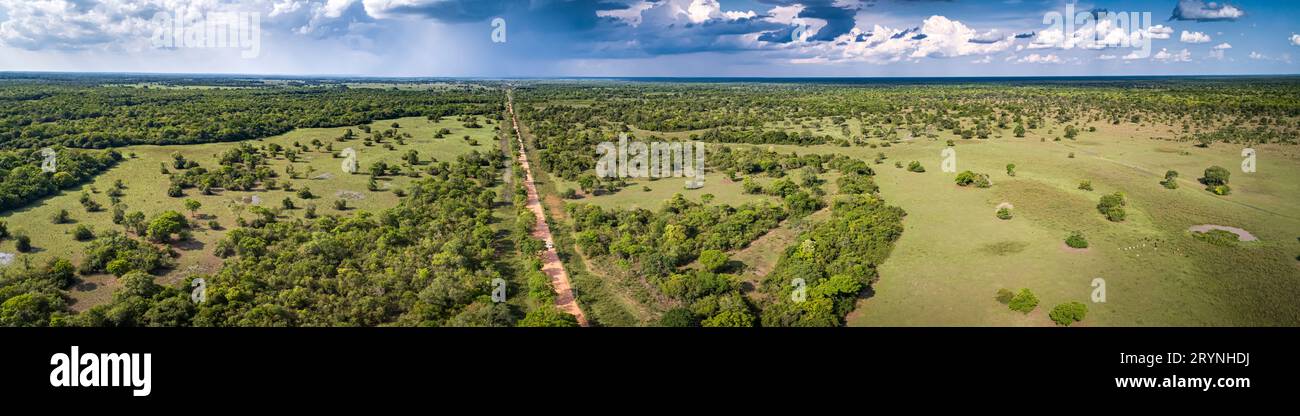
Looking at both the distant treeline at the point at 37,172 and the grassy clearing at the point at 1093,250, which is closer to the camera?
the grassy clearing at the point at 1093,250

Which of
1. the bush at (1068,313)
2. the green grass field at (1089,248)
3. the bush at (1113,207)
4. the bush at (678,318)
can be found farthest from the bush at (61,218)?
the bush at (1113,207)

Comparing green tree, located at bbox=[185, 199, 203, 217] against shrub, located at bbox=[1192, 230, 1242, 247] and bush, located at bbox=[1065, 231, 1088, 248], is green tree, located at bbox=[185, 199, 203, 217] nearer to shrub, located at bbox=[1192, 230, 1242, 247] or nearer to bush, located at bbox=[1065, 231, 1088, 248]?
bush, located at bbox=[1065, 231, 1088, 248]

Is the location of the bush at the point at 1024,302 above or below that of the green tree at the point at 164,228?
below

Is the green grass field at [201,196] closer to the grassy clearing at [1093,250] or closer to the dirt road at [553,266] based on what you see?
the dirt road at [553,266]

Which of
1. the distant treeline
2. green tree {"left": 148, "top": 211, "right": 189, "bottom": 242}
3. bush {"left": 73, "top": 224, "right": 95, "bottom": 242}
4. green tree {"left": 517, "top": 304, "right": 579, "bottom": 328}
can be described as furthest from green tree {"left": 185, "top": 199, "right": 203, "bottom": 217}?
green tree {"left": 517, "top": 304, "right": 579, "bottom": 328}
